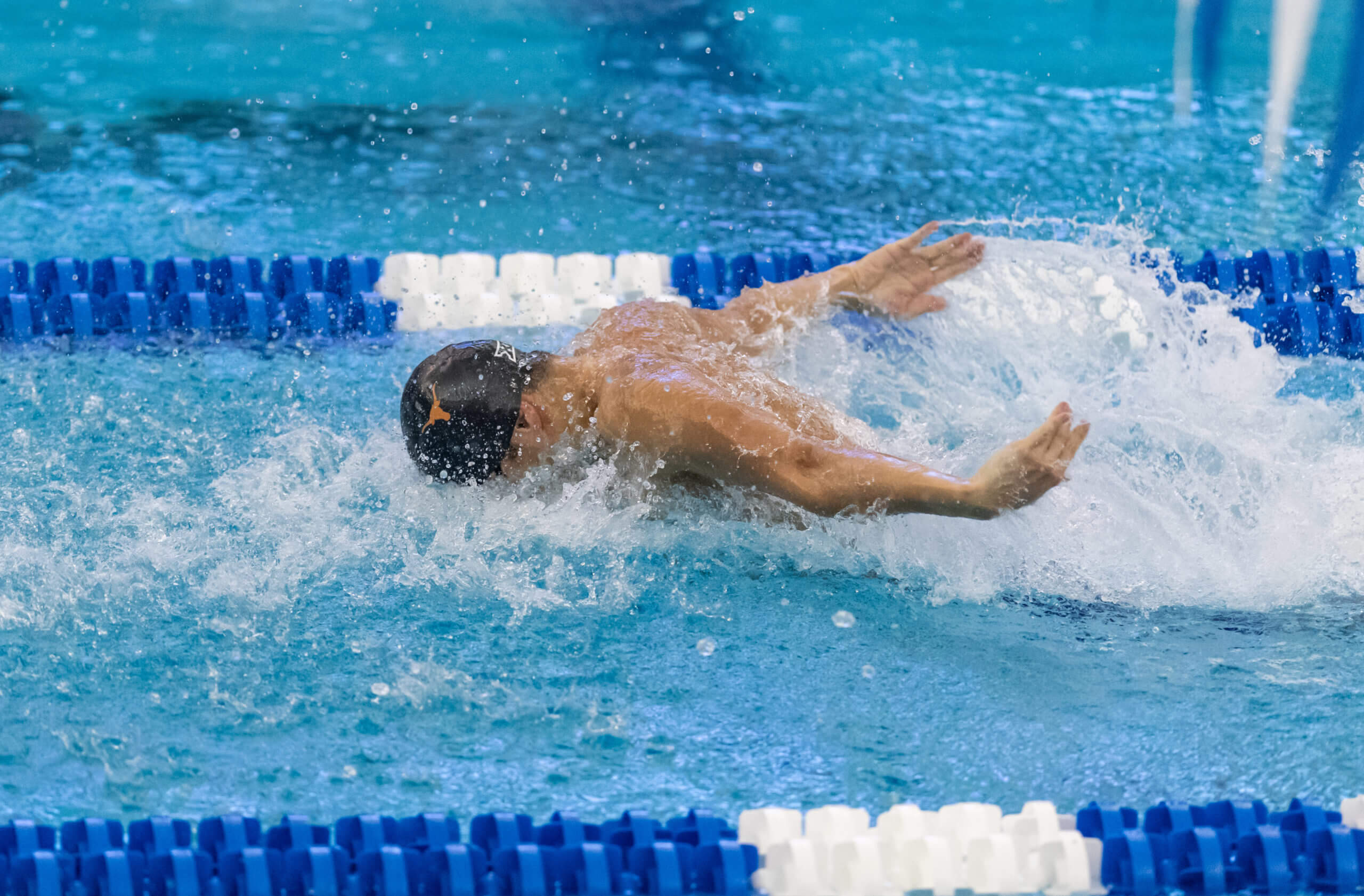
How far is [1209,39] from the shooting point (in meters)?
5.36

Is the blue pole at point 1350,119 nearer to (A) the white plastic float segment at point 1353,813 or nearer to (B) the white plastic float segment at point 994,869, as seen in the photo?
(A) the white plastic float segment at point 1353,813

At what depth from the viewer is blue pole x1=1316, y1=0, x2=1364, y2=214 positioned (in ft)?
12.5

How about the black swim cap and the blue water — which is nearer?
the blue water

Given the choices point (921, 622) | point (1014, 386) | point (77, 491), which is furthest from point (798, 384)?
point (77, 491)

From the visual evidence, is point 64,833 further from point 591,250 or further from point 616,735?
point 591,250

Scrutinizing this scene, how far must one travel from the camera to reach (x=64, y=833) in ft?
5.72

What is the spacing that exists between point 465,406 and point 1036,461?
3.11 ft

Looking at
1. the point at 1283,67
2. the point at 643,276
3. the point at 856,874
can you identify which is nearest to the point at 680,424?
the point at 856,874

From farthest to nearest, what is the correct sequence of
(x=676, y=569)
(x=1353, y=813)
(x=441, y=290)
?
(x=441, y=290), (x=676, y=569), (x=1353, y=813)

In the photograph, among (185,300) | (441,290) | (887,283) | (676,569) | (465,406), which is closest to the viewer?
(465,406)

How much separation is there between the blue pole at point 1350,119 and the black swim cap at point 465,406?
2819 mm

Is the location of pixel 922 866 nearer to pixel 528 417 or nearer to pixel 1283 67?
pixel 528 417

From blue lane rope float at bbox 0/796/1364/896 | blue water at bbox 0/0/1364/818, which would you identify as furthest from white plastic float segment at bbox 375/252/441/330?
blue lane rope float at bbox 0/796/1364/896

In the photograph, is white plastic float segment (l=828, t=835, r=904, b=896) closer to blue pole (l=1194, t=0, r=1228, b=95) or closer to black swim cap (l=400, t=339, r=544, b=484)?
black swim cap (l=400, t=339, r=544, b=484)
